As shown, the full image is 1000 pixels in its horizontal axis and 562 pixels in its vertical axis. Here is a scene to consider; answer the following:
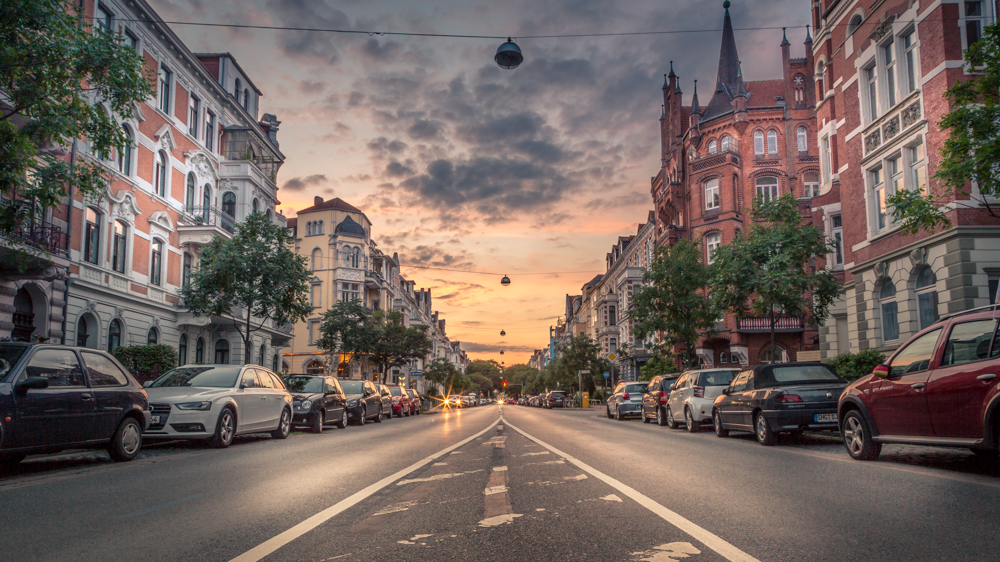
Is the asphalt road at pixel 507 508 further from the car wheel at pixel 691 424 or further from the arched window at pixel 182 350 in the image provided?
the arched window at pixel 182 350

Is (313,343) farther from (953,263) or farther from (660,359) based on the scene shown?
(953,263)

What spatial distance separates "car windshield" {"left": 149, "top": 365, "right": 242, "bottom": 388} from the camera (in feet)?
44.8

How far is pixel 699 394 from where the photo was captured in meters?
18.2

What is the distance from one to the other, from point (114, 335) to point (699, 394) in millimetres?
19964

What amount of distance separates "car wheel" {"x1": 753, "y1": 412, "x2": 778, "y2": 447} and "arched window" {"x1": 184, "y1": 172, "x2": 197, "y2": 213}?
2638 cm

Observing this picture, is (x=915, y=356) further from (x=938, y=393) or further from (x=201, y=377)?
(x=201, y=377)

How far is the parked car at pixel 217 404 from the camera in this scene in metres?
12.4

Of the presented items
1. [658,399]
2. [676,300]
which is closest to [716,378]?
[658,399]

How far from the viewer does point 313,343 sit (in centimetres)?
5831

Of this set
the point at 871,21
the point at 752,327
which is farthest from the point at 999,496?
the point at 752,327

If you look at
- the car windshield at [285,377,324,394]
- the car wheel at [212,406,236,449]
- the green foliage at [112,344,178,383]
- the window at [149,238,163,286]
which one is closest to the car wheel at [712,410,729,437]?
the car wheel at [212,406,236,449]

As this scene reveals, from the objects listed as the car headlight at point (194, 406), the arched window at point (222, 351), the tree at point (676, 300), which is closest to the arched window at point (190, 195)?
the arched window at point (222, 351)

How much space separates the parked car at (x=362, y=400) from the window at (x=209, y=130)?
607 inches

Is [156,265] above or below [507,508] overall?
above
